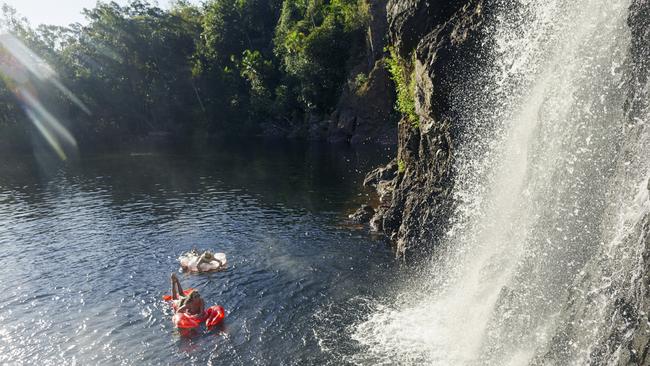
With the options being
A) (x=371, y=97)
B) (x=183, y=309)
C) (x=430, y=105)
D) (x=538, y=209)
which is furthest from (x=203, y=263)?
(x=371, y=97)

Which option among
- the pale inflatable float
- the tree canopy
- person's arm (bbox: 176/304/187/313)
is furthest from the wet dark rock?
the tree canopy

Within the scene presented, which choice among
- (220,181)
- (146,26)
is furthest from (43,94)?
(220,181)

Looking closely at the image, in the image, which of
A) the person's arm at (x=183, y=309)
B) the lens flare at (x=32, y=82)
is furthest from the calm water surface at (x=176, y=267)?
the lens flare at (x=32, y=82)

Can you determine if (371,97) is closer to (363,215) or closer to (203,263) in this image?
(363,215)

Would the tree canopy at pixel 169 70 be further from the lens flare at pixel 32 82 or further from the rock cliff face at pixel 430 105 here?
the rock cliff face at pixel 430 105

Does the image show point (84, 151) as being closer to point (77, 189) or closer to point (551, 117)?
point (77, 189)

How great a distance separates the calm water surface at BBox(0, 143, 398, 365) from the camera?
1816 cm

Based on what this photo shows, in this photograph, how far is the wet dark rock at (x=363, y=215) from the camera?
3284 cm

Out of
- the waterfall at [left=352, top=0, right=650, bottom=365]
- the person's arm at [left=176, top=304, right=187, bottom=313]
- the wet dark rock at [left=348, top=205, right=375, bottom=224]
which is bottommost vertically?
the person's arm at [left=176, top=304, right=187, bottom=313]

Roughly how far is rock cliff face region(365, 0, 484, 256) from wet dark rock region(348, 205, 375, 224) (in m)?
3.66

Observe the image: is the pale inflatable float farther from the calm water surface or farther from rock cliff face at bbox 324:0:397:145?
rock cliff face at bbox 324:0:397:145

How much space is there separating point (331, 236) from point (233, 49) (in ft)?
277

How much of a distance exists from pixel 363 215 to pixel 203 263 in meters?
12.4

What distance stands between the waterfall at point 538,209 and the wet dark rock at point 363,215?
10245 millimetres
